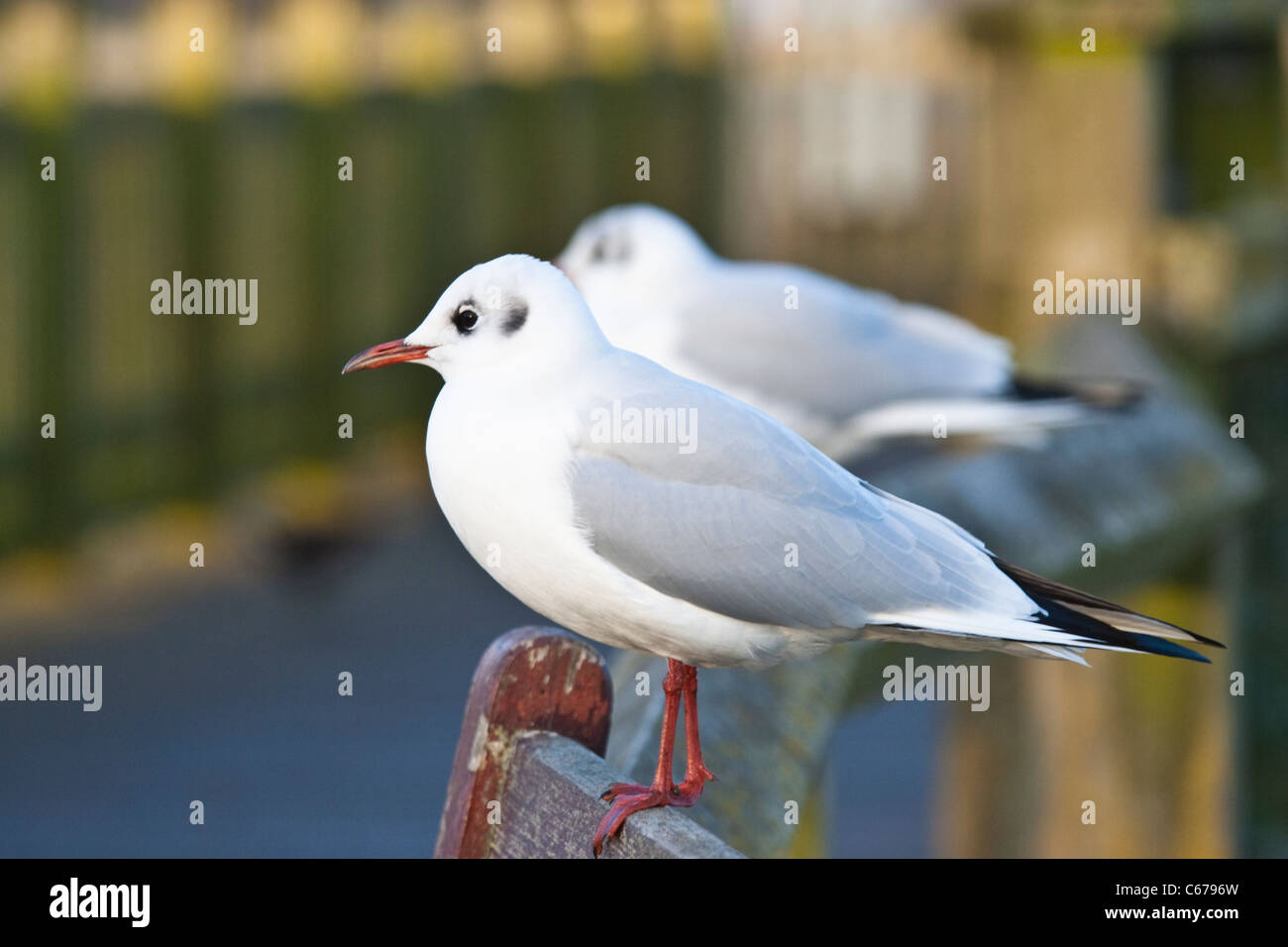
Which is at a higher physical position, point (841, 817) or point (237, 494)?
point (237, 494)

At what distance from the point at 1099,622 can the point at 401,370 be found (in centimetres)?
445

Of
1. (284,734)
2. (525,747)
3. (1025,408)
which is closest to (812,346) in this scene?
(1025,408)

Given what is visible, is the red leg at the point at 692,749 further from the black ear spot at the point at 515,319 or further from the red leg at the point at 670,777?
the black ear spot at the point at 515,319

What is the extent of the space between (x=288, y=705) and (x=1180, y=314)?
9.84ft

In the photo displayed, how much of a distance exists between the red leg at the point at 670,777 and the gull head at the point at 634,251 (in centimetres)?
147

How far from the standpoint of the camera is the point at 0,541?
170 inches

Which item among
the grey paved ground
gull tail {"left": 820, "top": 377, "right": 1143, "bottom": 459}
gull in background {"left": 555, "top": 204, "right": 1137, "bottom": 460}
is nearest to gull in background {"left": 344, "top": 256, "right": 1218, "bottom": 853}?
gull tail {"left": 820, "top": 377, "right": 1143, "bottom": 459}

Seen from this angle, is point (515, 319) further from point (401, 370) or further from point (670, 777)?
point (401, 370)

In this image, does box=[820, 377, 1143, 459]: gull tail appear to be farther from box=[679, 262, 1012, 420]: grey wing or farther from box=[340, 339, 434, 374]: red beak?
box=[340, 339, 434, 374]: red beak

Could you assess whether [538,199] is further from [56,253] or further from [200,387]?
[56,253]

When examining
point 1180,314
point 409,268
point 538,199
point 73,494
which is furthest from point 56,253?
point 1180,314

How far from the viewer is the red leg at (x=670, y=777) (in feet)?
4.03

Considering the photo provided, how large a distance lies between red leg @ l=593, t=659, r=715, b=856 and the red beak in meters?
0.33

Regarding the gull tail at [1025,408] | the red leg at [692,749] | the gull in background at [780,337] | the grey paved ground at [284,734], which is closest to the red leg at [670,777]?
the red leg at [692,749]
